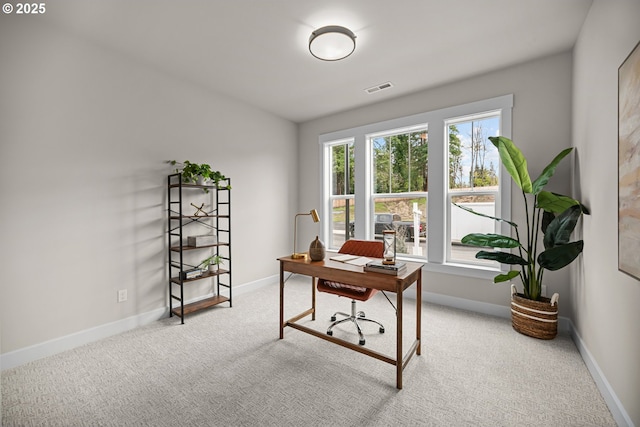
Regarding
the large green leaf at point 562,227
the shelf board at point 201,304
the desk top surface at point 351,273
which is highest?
the large green leaf at point 562,227

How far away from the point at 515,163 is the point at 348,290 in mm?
2013

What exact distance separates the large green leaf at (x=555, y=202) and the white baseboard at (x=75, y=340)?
398 centimetres

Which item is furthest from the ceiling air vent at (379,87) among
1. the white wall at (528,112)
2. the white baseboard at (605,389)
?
the white baseboard at (605,389)

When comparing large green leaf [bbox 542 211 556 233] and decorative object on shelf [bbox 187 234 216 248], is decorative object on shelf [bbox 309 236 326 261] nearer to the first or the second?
decorative object on shelf [bbox 187 234 216 248]

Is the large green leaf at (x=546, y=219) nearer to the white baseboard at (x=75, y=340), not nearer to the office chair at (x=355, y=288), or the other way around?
the office chair at (x=355, y=288)

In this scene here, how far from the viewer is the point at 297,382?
6.36 feet

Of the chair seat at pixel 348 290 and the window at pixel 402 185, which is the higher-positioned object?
the window at pixel 402 185

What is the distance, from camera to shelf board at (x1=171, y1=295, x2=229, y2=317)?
303 cm

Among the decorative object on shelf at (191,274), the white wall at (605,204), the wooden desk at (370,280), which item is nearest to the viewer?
the white wall at (605,204)

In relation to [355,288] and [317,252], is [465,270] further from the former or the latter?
[317,252]

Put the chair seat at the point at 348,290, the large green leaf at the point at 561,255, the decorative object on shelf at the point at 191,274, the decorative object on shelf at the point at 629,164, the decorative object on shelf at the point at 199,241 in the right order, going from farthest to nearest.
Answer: the decorative object on shelf at the point at 199,241, the decorative object on shelf at the point at 191,274, the chair seat at the point at 348,290, the large green leaf at the point at 561,255, the decorative object on shelf at the point at 629,164

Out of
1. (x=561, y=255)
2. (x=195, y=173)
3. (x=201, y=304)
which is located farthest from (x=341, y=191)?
(x=561, y=255)

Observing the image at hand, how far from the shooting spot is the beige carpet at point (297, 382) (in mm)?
1611

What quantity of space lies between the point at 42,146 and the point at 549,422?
4.15m
